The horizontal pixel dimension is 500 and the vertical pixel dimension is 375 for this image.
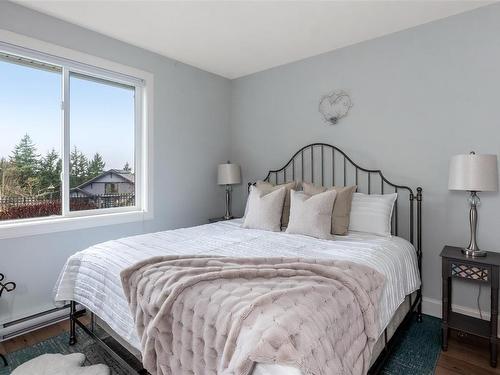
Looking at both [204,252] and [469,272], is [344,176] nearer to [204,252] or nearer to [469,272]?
[469,272]

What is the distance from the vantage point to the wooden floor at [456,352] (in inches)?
74.0

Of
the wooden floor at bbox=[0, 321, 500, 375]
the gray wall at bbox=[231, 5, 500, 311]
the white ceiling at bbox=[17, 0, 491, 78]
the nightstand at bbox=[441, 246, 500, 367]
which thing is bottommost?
the wooden floor at bbox=[0, 321, 500, 375]

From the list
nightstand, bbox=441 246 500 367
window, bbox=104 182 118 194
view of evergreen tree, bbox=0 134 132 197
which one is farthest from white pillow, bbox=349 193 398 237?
view of evergreen tree, bbox=0 134 132 197

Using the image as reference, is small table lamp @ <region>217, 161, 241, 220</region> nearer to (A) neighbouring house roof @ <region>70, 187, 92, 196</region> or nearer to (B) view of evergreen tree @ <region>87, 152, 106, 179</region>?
(B) view of evergreen tree @ <region>87, 152, 106, 179</region>

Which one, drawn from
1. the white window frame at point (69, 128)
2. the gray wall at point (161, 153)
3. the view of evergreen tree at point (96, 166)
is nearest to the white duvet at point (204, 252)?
the gray wall at point (161, 153)

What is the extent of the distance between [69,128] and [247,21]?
73.8 inches

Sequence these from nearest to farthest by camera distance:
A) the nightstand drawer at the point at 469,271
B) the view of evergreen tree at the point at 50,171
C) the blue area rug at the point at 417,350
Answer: the blue area rug at the point at 417,350, the nightstand drawer at the point at 469,271, the view of evergreen tree at the point at 50,171

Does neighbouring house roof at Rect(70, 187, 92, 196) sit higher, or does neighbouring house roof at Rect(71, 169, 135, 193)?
neighbouring house roof at Rect(71, 169, 135, 193)

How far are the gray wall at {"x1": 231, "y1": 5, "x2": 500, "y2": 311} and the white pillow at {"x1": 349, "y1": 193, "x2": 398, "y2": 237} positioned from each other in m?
0.36

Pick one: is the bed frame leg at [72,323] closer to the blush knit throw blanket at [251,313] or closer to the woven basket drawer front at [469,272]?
the blush knit throw blanket at [251,313]

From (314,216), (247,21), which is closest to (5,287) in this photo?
(314,216)

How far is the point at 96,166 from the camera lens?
2.96 m

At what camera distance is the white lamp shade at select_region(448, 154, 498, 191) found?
205 centimetres

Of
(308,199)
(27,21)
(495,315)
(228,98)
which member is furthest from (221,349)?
(228,98)
